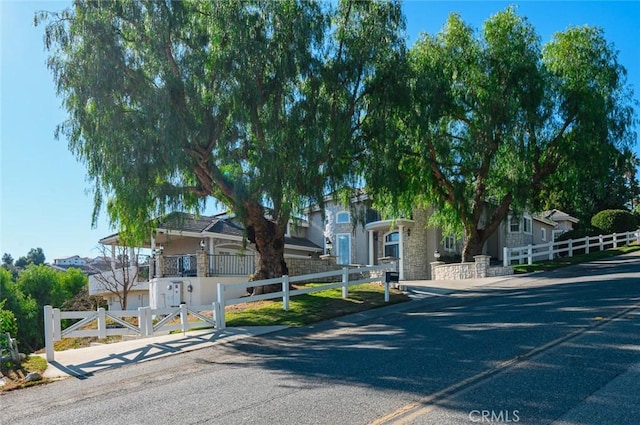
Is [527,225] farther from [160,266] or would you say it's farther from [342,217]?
[160,266]

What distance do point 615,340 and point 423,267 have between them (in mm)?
23887

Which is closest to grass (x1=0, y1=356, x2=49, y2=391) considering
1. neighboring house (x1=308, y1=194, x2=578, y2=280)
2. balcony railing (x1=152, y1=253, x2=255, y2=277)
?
balcony railing (x1=152, y1=253, x2=255, y2=277)

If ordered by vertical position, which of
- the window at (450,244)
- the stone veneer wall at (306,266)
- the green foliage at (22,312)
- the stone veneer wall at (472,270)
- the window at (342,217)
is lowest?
the green foliage at (22,312)

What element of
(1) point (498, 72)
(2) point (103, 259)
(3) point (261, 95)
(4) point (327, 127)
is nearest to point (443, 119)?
(1) point (498, 72)

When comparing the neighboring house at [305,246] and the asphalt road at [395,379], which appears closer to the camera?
the asphalt road at [395,379]

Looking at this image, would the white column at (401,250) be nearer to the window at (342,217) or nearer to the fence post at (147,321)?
the window at (342,217)

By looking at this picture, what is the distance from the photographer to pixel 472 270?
26109mm

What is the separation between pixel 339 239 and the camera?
34.7 m

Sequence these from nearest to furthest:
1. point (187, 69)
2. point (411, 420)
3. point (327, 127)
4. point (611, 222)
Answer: point (411, 420) < point (187, 69) < point (327, 127) < point (611, 222)

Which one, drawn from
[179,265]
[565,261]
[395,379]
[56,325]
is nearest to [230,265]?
[179,265]

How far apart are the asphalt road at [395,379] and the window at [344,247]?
70.5 feet

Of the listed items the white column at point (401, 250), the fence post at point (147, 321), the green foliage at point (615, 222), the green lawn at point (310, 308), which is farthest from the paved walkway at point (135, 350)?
the green foliage at point (615, 222)

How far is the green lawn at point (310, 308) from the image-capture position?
1481cm

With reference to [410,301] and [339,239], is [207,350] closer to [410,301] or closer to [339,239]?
[410,301]
